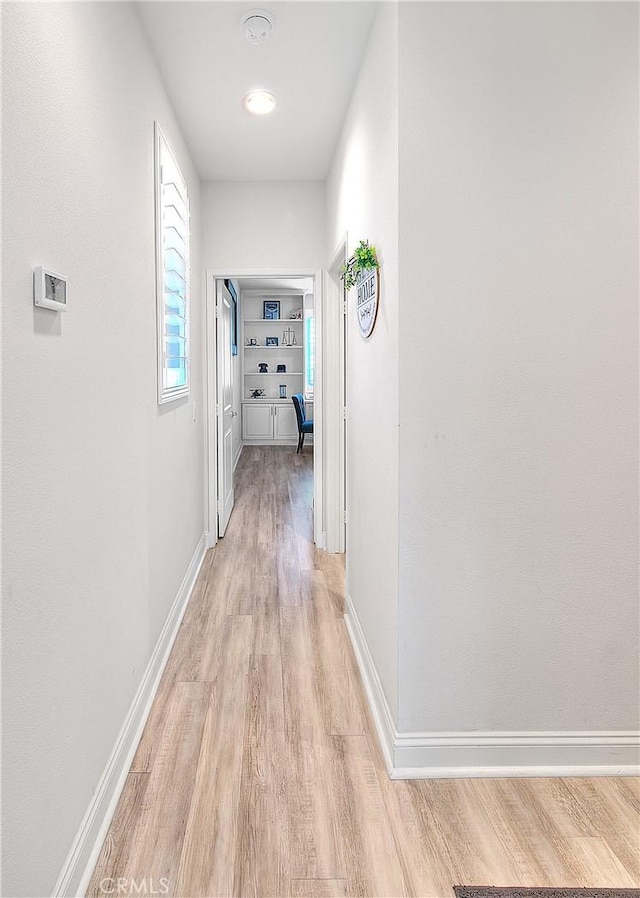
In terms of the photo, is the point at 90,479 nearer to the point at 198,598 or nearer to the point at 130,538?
the point at 130,538

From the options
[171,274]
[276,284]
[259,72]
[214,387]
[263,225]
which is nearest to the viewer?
[259,72]

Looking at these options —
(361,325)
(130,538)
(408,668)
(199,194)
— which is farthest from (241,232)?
(408,668)

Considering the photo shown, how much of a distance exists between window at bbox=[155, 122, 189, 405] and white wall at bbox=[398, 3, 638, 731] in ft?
4.04

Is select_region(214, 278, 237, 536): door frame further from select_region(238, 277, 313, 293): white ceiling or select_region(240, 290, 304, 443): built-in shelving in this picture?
select_region(240, 290, 304, 443): built-in shelving

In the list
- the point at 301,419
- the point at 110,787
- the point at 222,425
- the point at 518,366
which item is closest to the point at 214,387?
the point at 222,425

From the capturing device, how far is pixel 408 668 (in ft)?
6.56

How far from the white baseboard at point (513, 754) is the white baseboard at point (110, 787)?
856 millimetres

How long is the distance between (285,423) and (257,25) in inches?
318

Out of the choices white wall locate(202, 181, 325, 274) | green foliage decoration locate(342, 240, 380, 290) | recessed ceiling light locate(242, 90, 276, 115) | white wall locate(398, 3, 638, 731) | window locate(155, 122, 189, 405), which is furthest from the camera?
white wall locate(202, 181, 325, 274)

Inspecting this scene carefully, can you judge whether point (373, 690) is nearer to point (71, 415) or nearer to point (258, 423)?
point (71, 415)

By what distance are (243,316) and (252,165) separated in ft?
20.2

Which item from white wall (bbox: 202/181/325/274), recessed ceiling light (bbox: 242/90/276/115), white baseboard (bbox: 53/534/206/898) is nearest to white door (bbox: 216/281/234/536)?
white wall (bbox: 202/181/325/274)

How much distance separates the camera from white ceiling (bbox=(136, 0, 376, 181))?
233 cm

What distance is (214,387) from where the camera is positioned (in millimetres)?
4578
